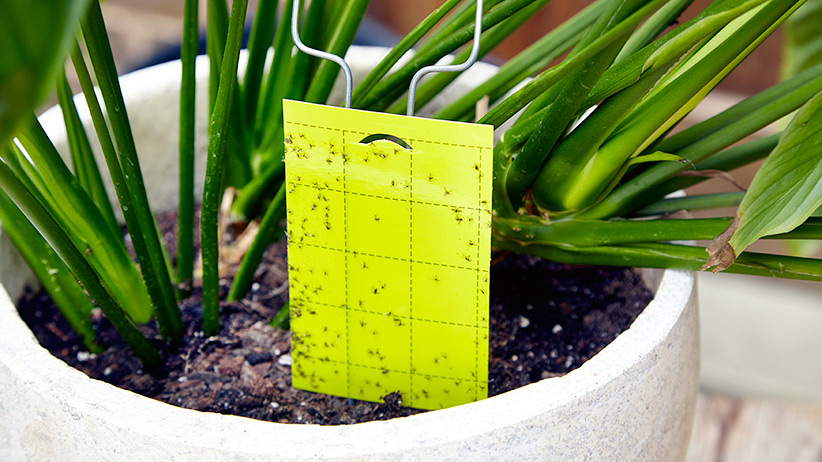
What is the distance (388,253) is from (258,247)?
11 centimetres

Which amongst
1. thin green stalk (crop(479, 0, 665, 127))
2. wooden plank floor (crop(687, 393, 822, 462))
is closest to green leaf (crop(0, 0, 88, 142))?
thin green stalk (crop(479, 0, 665, 127))

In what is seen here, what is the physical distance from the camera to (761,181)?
34 centimetres

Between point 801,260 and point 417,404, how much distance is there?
197mm

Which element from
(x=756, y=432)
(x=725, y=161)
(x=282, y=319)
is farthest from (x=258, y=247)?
(x=756, y=432)

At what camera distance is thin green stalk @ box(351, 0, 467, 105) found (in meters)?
0.34

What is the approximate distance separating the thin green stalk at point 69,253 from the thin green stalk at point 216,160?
4 cm

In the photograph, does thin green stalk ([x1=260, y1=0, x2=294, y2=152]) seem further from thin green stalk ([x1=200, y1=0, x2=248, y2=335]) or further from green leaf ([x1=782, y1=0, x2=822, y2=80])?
green leaf ([x1=782, y1=0, x2=822, y2=80])

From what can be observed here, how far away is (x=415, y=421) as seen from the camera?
11.2 inches

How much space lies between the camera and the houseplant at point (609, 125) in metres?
0.31

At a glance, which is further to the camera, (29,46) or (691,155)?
(691,155)

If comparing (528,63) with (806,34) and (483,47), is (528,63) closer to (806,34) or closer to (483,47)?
(483,47)

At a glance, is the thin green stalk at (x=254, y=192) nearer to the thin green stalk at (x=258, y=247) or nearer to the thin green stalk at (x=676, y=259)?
the thin green stalk at (x=258, y=247)

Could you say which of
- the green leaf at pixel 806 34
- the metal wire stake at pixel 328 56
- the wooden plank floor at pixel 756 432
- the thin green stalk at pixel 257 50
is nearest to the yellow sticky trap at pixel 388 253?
the metal wire stake at pixel 328 56

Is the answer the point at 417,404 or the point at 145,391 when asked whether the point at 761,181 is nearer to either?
the point at 417,404
